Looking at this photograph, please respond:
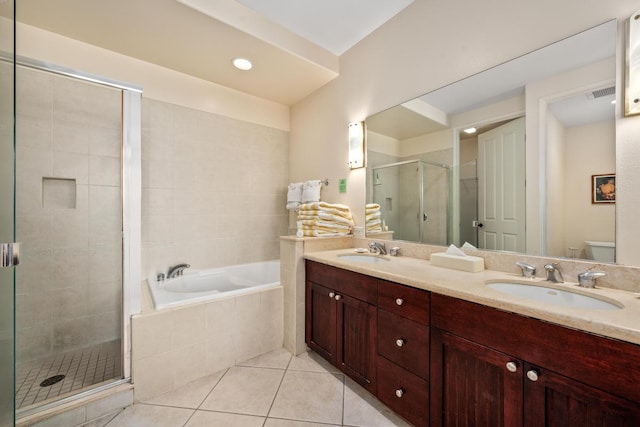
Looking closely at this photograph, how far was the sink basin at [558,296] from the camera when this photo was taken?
0.97m

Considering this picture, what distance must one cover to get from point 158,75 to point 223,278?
6.43 ft

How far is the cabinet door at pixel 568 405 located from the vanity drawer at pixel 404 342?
1.24 feet

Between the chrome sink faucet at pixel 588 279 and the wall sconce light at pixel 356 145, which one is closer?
the chrome sink faucet at pixel 588 279

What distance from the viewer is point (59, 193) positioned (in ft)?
6.18

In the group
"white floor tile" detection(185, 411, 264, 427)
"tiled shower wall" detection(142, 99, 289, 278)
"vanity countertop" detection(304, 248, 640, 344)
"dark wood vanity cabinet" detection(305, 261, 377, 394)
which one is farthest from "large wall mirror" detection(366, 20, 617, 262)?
"tiled shower wall" detection(142, 99, 289, 278)

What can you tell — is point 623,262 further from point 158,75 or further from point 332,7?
point 158,75

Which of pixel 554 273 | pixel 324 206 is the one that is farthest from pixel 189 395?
pixel 554 273

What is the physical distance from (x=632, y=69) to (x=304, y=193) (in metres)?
2.17

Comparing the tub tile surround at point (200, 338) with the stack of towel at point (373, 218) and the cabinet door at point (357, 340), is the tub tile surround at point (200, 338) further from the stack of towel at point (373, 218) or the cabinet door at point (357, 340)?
the stack of towel at point (373, 218)

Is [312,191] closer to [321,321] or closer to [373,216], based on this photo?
[373,216]

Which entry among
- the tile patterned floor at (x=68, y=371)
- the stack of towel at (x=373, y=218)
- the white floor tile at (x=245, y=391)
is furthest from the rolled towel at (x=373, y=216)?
the tile patterned floor at (x=68, y=371)

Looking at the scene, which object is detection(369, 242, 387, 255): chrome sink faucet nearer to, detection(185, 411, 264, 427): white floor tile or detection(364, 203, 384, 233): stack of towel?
detection(364, 203, 384, 233): stack of towel

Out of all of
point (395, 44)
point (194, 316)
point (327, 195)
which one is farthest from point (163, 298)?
point (395, 44)

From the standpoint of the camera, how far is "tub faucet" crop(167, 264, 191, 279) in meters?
2.32
